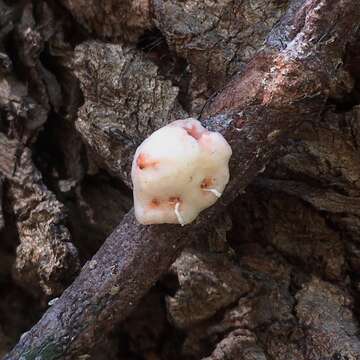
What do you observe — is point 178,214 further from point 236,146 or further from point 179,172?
point 236,146

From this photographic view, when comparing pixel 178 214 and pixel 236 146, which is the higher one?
pixel 236 146

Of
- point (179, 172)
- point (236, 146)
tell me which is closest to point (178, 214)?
point (179, 172)

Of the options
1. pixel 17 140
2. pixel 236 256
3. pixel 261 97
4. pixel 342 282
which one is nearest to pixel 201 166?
pixel 261 97

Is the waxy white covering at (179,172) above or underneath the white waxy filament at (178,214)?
above

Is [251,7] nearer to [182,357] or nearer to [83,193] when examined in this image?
[83,193]
